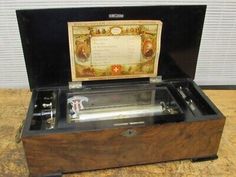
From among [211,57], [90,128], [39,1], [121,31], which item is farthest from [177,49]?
[39,1]

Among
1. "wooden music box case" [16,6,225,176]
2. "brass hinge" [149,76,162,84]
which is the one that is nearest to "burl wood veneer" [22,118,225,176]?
"wooden music box case" [16,6,225,176]

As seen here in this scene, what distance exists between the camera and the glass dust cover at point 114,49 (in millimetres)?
954

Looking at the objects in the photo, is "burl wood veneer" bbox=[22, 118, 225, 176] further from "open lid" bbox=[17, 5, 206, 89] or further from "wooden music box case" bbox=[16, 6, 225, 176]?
"open lid" bbox=[17, 5, 206, 89]

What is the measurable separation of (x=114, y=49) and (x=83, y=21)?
15 cm

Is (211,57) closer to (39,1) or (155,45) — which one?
(155,45)

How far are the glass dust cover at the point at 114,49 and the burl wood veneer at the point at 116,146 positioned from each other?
0.95 ft

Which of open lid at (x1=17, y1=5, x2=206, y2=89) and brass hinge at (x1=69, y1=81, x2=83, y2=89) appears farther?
brass hinge at (x1=69, y1=81, x2=83, y2=89)

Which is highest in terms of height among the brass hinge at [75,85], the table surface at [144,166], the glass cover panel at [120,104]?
the brass hinge at [75,85]

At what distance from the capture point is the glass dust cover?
3.13 ft

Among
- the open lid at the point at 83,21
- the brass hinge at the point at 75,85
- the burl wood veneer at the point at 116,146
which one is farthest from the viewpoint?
the brass hinge at the point at 75,85

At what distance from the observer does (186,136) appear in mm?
864

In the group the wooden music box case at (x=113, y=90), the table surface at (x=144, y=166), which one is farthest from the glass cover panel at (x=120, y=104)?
the table surface at (x=144, y=166)

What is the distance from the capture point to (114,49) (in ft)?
3.27

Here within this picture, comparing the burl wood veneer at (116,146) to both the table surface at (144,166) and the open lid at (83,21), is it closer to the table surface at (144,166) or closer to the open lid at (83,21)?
the table surface at (144,166)
